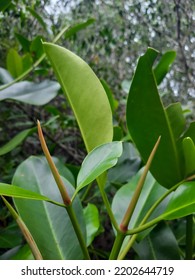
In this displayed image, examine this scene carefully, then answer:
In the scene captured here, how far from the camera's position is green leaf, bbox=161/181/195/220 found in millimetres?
449

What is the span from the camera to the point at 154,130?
1.72 feet

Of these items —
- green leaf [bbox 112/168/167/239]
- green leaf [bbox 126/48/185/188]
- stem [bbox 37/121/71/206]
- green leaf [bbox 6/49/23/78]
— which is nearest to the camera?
stem [bbox 37/121/71/206]

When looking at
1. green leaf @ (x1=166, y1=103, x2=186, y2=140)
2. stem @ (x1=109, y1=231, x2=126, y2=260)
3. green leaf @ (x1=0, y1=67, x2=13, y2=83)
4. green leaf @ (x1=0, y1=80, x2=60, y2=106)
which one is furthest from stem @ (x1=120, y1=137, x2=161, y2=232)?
green leaf @ (x1=0, y1=67, x2=13, y2=83)

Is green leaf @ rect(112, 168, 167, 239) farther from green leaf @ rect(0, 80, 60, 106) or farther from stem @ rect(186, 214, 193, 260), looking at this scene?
green leaf @ rect(0, 80, 60, 106)

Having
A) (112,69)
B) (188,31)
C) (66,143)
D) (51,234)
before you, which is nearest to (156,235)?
(51,234)

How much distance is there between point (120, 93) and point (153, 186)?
1.41 m

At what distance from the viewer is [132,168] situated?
964mm

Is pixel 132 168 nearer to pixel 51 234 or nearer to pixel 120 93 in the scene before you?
pixel 51 234

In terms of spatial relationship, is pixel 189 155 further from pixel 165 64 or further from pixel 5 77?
pixel 5 77

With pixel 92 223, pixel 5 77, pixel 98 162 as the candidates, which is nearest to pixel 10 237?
pixel 92 223

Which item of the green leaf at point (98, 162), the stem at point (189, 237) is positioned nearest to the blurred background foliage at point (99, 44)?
the stem at point (189, 237)

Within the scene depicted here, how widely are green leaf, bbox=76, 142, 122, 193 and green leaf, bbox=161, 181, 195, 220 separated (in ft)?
0.32

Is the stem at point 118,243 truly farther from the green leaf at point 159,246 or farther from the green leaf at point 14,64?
the green leaf at point 14,64

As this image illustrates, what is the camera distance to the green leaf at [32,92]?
86 centimetres
